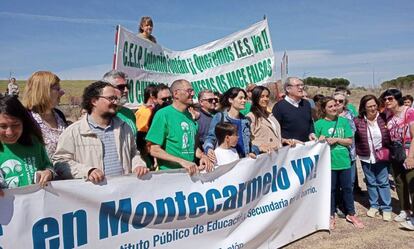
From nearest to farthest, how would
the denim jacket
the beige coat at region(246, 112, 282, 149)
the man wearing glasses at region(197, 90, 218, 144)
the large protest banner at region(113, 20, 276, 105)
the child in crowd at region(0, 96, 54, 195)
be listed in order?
the child in crowd at region(0, 96, 54, 195) < the denim jacket < the beige coat at region(246, 112, 282, 149) < the man wearing glasses at region(197, 90, 218, 144) < the large protest banner at region(113, 20, 276, 105)

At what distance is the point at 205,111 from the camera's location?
5.40m

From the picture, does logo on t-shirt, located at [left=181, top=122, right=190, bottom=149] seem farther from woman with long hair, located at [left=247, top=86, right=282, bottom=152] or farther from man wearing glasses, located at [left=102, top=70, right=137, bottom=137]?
Answer: woman with long hair, located at [left=247, top=86, right=282, bottom=152]

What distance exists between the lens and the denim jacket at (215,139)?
14.8ft

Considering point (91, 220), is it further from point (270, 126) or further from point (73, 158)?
point (270, 126)

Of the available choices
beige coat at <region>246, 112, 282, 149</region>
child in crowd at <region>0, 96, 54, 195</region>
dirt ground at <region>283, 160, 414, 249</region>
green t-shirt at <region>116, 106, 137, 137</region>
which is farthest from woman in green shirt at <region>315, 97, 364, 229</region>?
child in crowd at <region>0, 96, 54, 195</region>

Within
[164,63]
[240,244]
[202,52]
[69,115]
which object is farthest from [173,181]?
[69,115]

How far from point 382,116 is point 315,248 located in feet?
7.96

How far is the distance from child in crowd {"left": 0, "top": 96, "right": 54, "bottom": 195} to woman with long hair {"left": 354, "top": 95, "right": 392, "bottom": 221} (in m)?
4.63

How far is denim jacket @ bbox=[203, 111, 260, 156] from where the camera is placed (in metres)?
4.50

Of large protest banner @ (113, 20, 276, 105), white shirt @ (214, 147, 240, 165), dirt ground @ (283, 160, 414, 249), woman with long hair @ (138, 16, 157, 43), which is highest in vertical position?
woman with long hair @ (138, 16, 157, 43)

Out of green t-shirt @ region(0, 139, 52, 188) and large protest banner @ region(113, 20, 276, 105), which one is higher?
large protest banner @ region(113, 20, 276, 105)

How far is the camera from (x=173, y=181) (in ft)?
11.9

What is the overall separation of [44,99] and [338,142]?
3856 millimetres

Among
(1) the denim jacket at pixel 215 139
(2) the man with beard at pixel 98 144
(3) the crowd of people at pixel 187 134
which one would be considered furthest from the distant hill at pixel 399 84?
(2) the man with beard at pixel 98 144
